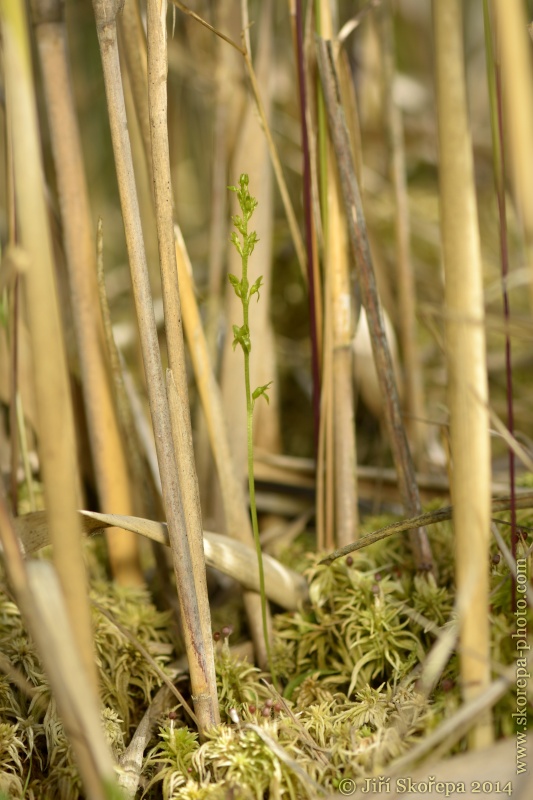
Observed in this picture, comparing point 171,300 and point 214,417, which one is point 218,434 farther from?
point 171,300

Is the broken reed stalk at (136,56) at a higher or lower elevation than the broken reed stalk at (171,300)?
higher

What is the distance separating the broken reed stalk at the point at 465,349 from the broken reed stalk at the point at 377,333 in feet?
0.71

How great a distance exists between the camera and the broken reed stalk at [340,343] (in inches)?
25.9

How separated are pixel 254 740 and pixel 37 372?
319mm

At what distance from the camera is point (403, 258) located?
933mm

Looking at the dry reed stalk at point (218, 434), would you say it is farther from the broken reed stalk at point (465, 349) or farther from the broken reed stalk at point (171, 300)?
the broken reed stalk at point (465, 349)

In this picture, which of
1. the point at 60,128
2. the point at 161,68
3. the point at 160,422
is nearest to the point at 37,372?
the point at 160,422

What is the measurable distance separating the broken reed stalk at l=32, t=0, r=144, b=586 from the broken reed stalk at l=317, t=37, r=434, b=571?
0.26 metres

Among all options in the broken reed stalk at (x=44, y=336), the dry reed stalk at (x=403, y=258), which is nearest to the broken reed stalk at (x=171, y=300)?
the broken reed stalk at (x=44, y=336)

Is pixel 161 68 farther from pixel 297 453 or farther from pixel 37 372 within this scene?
pixel 297 453

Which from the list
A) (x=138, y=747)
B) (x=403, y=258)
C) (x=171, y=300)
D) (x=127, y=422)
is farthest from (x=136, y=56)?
(x=138, y=747)

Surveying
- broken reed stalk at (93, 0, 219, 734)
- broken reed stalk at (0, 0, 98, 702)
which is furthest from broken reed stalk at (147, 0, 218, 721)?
broken reed stalk at (0, 0, 98, 702)

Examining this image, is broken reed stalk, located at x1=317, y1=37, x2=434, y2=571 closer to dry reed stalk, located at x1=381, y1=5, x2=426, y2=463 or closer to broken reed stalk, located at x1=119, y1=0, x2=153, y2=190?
broken reed stalk, located at x1=119, y1=0, x2=153, y2=190

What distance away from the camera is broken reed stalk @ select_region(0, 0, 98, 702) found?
363 millimetres
